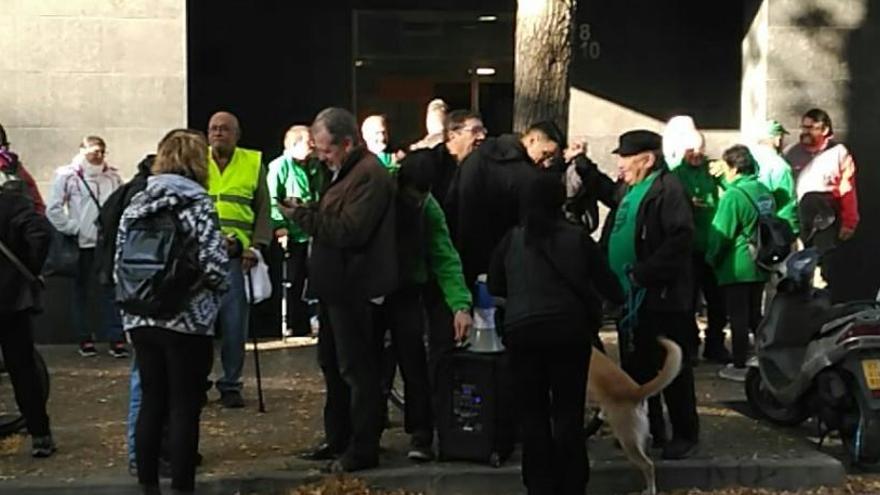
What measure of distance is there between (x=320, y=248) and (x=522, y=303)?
1.35 m

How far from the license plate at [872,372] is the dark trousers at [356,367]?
2.84 m

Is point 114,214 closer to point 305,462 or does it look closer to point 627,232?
point 305,462

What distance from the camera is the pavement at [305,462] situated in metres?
7.54

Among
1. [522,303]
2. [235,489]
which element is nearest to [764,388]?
[522,303]

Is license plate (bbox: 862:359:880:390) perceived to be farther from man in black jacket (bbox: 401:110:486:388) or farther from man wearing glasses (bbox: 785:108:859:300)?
man wearing glasses (bbox: 785:108:859:300)

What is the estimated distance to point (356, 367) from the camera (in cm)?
748

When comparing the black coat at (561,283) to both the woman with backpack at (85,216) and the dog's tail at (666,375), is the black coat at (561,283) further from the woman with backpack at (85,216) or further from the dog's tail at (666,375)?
the woman with backpack at (85,216)

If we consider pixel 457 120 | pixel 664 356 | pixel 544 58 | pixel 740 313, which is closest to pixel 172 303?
pixel 457 120

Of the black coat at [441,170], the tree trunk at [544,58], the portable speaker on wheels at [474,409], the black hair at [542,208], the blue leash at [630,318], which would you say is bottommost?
the portable speaker on wheels at [474,409]

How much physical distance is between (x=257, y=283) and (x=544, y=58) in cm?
264

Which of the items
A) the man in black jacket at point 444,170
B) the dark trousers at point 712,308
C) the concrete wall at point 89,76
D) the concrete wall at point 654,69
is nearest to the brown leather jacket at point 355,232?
the man in black jacket at point 444,170

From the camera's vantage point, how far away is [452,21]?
52.1 feet

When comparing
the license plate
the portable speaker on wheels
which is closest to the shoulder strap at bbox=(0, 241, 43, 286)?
the portable speaker on wheels

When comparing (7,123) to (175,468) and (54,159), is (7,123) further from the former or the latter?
(175,468)
